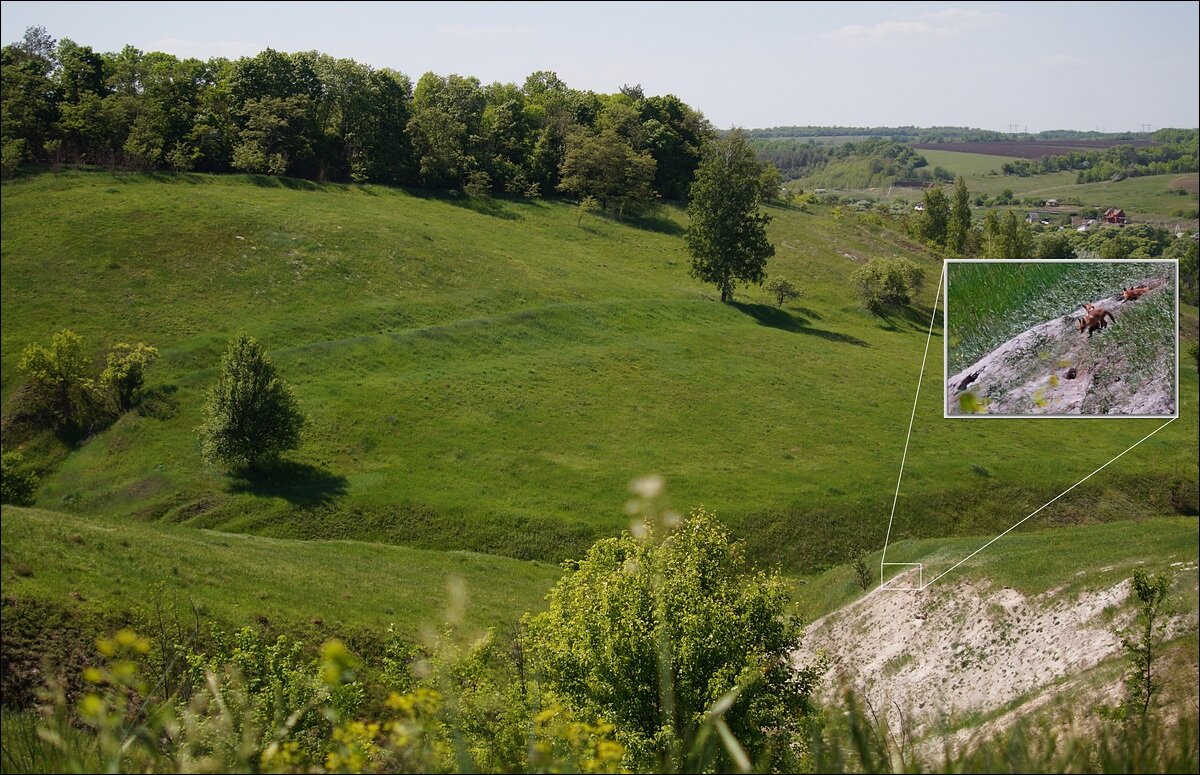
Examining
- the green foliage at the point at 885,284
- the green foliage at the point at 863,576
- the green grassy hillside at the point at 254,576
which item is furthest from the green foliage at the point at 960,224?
the green grassy hillside at the point at 254,576

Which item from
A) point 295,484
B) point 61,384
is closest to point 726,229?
point 295,484

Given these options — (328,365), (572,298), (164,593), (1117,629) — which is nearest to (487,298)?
(572,298)

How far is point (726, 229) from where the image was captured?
3460 inches

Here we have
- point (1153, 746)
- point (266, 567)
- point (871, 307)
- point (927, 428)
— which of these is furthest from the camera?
point (871, 307)

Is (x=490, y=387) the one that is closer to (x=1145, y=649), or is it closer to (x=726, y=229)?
(x=726, y=229)

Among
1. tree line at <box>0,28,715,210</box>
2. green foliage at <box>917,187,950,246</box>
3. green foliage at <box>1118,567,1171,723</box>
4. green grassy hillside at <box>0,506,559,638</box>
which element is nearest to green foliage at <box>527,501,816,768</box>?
green foliage at <box>1118,567,1171,723</box>

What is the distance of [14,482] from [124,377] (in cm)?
1074

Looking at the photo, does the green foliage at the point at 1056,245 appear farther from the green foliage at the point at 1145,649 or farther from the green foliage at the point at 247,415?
the green foliage at the point at 247,415

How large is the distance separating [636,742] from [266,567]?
68.8 feet

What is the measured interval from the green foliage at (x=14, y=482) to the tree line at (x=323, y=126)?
4520 cm

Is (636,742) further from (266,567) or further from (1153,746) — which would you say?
(266,567)

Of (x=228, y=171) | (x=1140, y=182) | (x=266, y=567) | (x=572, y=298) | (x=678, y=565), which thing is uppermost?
(x=228, y=171)

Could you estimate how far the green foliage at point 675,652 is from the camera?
2305 centimetres

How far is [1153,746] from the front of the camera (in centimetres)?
535
